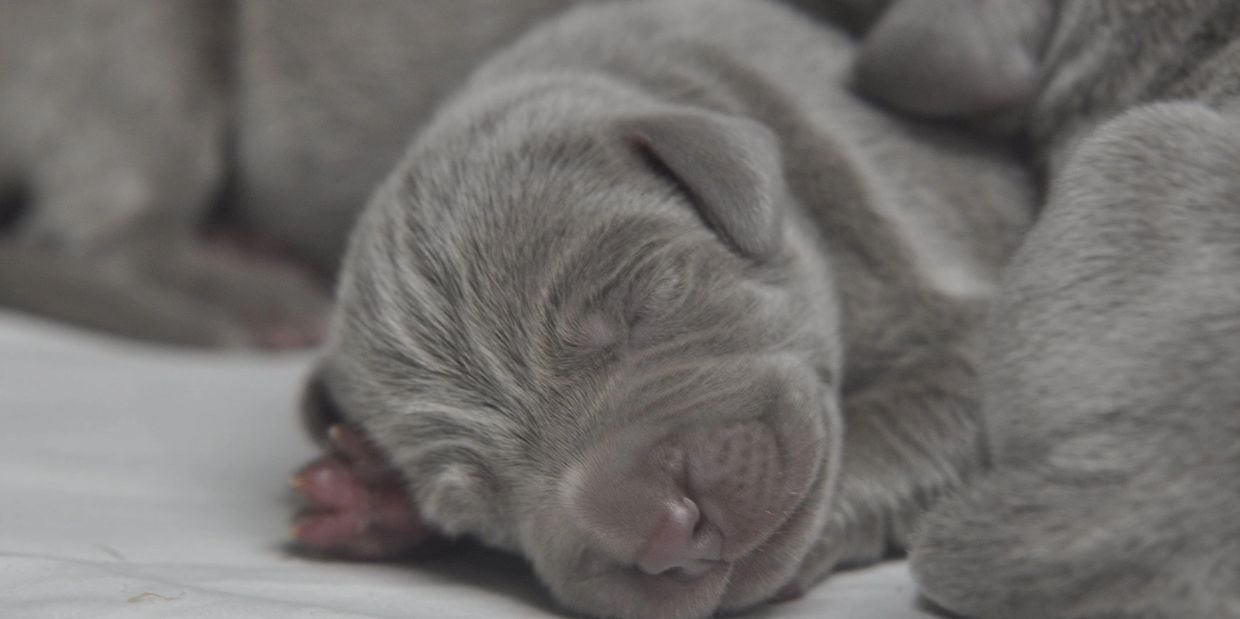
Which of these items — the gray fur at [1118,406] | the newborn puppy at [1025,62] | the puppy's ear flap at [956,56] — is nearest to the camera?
the gray fur at [1118,406]

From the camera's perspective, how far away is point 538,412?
86.9 inches

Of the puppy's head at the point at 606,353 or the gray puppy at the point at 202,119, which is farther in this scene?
the gray puppy at the point at 202,119

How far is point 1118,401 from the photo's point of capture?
1.78m

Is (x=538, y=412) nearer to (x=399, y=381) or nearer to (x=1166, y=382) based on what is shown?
(x=399, y=381)

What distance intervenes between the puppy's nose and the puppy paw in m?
0.61

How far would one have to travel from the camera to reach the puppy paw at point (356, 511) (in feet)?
7.87

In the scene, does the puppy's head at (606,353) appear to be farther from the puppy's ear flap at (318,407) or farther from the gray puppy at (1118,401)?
the gray puppy at (1118,401)

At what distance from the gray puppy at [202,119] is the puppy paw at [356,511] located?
1.50 m

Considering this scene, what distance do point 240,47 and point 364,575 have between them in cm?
243

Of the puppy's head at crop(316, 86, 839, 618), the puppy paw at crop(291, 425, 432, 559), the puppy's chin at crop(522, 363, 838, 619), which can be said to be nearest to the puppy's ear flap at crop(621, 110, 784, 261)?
the puppy's head at crop(316, 86, 839, 618)

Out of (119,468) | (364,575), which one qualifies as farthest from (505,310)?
(119,468)

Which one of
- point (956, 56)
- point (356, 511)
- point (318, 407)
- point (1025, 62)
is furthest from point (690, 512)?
point (1025, 62)

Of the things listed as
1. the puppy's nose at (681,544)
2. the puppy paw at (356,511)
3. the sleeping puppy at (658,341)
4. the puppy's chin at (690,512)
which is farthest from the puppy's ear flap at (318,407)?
the puppy's nose at (681,544)

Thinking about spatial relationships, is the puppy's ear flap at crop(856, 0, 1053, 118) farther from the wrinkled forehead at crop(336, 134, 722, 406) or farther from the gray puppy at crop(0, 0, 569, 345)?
the gray puppy at crop(0, 0, 569, 345)
